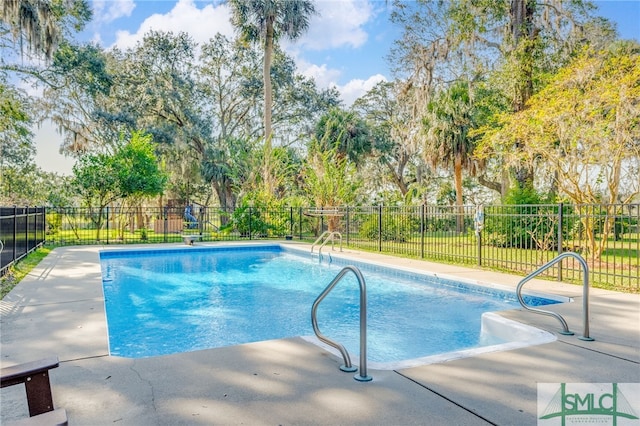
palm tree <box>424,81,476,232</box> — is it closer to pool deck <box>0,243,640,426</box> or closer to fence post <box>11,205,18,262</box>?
pool deck <box>0,243,640,426</box>

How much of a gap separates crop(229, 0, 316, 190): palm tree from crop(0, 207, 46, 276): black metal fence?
9.37 metres

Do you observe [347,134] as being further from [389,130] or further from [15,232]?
[15,232]

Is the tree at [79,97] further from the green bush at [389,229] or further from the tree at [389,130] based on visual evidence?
the tree at [389,130]

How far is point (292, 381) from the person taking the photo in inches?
114

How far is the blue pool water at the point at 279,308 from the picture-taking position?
16.4ft

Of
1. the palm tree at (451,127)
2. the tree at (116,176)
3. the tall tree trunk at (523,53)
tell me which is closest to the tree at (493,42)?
the tall tree trunk at (523,53)

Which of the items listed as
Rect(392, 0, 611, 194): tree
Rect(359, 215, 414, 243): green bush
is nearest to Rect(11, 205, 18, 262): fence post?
Rect(359, 215, 414, 243): green bush

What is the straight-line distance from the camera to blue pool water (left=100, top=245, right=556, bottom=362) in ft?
16.4

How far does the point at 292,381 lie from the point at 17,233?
7863 millimetres

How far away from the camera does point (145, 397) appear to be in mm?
2654

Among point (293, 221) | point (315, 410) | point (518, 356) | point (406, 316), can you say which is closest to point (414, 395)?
point (315, 410)

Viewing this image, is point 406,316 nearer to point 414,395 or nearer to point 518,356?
point 518,356

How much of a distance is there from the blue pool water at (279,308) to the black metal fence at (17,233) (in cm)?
162

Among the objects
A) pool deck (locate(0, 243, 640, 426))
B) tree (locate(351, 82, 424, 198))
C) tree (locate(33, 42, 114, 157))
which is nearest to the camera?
pool deck (locate(0, 243, 640, 426))
